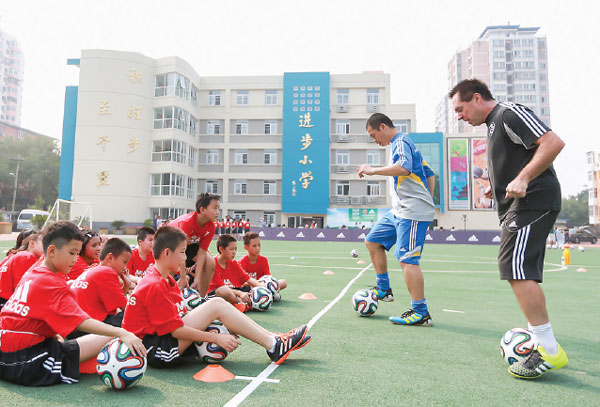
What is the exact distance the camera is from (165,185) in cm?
3747

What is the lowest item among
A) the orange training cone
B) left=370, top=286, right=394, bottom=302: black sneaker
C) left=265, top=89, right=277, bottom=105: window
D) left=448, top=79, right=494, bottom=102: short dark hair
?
the orange training cone

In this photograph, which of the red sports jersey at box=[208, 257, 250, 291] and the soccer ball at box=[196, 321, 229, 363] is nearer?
the soccer ball at box=[196, 321, 229, 363]

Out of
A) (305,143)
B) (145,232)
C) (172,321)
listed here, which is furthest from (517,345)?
(305,143)

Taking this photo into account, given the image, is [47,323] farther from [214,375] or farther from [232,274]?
[232,274]

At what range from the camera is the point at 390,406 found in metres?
2.31

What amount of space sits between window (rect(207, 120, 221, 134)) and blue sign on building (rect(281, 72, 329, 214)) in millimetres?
7371

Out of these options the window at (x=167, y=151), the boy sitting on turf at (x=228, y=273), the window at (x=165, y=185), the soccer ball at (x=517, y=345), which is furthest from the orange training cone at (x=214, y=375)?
the window at (x=167, y=151)

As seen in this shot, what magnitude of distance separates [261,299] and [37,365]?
117 inches

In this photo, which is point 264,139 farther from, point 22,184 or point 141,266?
point 22,184

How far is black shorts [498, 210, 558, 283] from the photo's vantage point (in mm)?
2863

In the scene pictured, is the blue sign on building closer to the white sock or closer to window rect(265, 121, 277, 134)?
window rect(265, 121, 277, 134)

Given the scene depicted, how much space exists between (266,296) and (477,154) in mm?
42134

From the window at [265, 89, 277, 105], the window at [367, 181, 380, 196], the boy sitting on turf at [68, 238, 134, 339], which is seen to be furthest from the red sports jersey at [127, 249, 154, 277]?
the window at [265, 89, 277, 105]

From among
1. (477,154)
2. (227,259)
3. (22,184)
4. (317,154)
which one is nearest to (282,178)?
(317,154)
